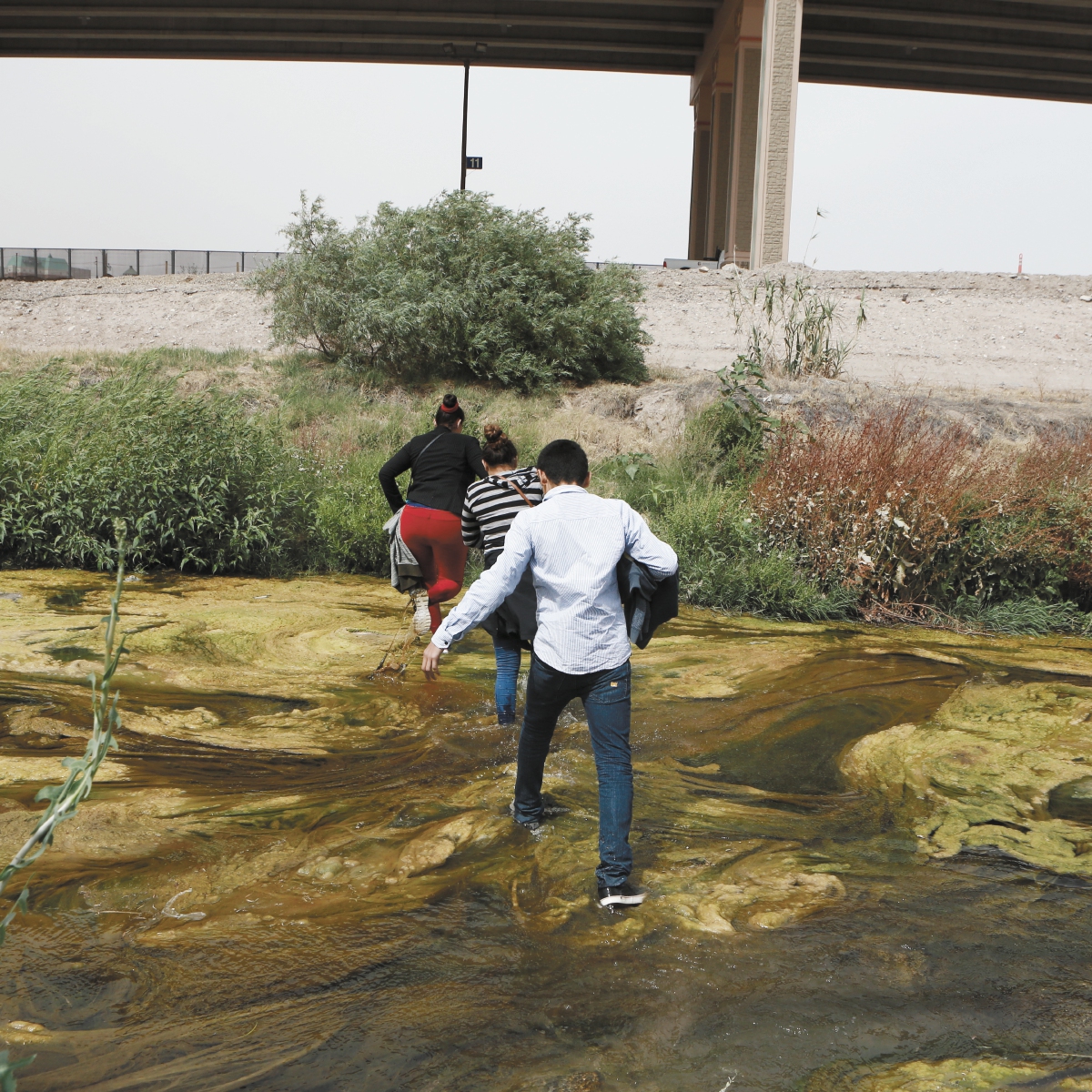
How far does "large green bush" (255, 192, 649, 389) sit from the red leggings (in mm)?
9949

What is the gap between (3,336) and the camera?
72.0 feet

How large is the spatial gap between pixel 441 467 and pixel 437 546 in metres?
0.54

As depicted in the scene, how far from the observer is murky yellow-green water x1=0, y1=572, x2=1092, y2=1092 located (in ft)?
8.98

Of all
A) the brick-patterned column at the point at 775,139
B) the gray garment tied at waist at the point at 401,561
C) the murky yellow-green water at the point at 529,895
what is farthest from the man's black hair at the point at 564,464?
the brick-patterned column at the point at 775,139

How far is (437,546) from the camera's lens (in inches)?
255

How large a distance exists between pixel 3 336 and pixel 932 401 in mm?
19554

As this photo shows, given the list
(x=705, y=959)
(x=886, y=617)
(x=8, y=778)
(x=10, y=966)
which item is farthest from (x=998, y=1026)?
(x=886, y=617)

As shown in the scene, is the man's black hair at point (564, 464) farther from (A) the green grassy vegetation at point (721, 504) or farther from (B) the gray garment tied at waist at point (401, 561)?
(A) the green grassy vegetation at point (721, 504)

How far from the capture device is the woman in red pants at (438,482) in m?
6.30

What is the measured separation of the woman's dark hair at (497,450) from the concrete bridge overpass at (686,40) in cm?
2566

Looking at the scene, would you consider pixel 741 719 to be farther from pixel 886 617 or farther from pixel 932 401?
pixel 932 401

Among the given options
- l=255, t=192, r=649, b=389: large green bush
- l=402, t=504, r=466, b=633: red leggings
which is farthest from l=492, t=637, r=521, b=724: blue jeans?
l=255, t=192, r=649, b=389: large green bush

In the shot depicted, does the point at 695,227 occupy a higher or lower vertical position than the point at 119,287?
higher

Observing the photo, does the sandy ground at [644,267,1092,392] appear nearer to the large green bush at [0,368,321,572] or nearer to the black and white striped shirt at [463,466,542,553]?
the large green bush at [0,368,321,572]
